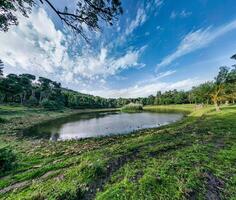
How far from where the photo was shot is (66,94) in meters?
85.0

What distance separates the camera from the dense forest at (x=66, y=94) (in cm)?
2957

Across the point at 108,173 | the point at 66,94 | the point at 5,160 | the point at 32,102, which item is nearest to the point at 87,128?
the point at 5,160

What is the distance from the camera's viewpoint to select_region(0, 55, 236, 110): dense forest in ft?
97.0

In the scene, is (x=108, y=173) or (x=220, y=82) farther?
(x=220, y=82)

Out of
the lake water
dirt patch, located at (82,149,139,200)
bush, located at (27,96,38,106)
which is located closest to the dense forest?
bush, located at (27,96,38,106)

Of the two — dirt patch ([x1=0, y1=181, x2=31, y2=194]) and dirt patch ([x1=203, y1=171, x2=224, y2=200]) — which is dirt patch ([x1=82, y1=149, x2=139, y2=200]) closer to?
dirt patch ([x1=0, y1=181, x2=31, y2=194])

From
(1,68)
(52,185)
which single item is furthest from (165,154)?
(1,68)

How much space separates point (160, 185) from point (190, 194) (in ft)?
2.55

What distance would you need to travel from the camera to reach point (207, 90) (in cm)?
3031

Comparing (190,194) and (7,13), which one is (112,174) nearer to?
(190,194)

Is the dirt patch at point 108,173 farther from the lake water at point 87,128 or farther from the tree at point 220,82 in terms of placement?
the tree at point 220,82

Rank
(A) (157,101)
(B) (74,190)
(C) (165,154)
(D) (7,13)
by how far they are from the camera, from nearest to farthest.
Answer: (B) (74,190), (C) (165,154), (D) (7,13), (A) (157,101)

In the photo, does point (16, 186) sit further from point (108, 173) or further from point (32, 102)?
point (32, 102)

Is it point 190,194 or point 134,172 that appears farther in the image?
point 134,172
